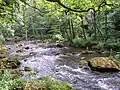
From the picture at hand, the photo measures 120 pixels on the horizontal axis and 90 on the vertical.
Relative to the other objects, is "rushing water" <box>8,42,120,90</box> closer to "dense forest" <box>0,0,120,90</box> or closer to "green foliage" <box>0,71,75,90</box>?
"dense forest" <box>0,0,120,90</box>

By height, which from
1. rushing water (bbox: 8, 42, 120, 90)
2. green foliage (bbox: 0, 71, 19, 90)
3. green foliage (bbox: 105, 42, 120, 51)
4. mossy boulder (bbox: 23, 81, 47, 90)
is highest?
green foliage (bbox: 0, 71, 19, 90)

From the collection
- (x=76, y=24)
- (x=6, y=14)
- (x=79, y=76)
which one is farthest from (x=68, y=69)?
(x=76, y=24)

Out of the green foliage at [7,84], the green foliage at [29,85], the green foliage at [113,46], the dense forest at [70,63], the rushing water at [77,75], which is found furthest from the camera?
the green foliage at [113,46]

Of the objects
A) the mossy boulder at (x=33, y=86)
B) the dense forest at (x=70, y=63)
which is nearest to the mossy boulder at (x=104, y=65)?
the dense forest at (x=70, y=63)

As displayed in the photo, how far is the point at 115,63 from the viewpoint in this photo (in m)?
15.6

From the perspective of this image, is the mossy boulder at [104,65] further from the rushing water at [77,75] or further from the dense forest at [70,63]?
the rushing water at [77,75]

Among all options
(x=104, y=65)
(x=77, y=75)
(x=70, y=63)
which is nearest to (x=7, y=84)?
(x=77, y=75)

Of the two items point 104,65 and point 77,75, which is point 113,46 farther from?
point 77,75

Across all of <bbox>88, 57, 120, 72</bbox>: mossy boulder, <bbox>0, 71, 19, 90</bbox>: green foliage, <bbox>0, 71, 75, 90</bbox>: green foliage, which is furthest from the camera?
<bbox>88, 57, 120, 72</bbox>: mossy boulder

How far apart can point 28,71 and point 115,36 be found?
49.0 ft

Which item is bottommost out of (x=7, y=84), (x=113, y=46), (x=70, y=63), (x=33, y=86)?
(x=70, y=63)

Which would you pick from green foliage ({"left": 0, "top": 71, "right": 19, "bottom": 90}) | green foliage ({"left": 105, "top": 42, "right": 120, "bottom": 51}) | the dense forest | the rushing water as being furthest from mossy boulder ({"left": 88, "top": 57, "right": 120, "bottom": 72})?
green foliage ({"left": 105, "top": 42, "right": 120, "bottom": 51})

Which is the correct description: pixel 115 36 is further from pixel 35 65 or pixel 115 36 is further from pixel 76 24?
pixel 35 65

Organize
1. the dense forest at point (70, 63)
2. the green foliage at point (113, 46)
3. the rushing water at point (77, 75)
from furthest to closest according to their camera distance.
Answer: the green foliage at point (113, 46) → the rushing water at point (77, 75) → the dense forest at point (70, 63)
